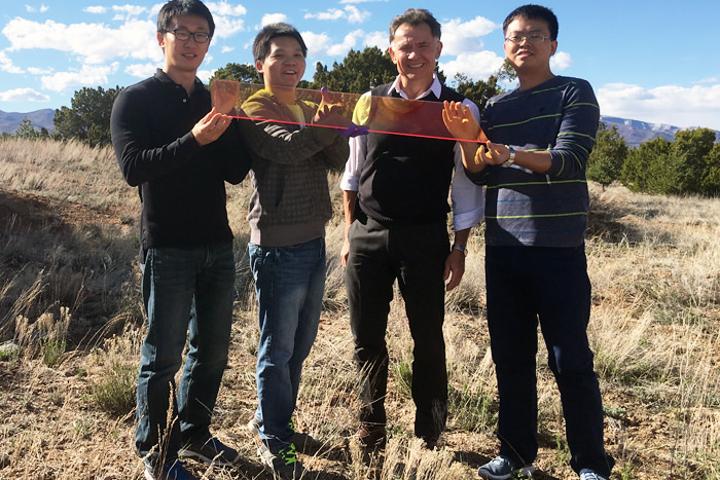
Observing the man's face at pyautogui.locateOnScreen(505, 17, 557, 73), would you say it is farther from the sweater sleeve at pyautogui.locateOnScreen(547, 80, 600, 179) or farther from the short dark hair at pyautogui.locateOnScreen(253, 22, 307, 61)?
the short dark hair at pyautogui.locateOnScreen(253, 22, 307, 61)

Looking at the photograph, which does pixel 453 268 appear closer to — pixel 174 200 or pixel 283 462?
pixel 283 462

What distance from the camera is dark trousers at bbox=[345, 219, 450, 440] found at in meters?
2.62

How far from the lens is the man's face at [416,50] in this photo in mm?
2498

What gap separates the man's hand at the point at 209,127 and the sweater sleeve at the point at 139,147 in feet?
0.11

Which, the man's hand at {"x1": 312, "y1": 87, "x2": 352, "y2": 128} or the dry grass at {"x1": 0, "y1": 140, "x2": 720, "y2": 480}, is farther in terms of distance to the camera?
the dry grass at {"x1": 0, "y1": 140, "x2": 720, "y2": 480}

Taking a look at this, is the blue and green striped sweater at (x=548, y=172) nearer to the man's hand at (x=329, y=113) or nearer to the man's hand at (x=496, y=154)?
the man's hand at (x=496, y=154)

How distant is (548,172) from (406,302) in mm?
965

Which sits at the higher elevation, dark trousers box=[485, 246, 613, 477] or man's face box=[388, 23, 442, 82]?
man's face box=[388, 23, 442, 82]

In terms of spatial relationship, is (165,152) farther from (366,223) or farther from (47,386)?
(47,386)

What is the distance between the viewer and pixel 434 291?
2.66 m

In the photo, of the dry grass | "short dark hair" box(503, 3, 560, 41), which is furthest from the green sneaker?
"short dark hair" box(503, 3, 560, 41)

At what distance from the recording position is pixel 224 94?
7.48ft

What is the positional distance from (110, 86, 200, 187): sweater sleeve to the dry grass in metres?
1.34

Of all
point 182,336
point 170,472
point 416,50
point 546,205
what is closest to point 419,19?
point 416,50
